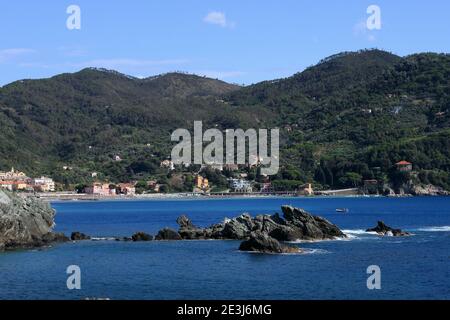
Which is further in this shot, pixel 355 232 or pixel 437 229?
pixel 437 229

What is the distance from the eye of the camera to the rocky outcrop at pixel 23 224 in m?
61.8

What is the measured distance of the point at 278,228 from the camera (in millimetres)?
66125

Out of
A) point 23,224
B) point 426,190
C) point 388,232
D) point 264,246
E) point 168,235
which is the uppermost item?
point 23,224

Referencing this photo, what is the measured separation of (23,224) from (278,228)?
19556 mm

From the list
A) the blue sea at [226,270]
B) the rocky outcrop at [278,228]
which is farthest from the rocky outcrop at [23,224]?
the rocky outcrop at [278,228]

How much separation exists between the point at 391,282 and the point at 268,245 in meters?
15.0

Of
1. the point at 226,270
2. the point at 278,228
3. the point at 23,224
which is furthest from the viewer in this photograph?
the point at 278,228

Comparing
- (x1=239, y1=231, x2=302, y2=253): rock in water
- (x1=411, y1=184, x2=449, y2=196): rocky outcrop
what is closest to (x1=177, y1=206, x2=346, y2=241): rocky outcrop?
(x1=239, y1=231, x2=302, y2=253): rock in water

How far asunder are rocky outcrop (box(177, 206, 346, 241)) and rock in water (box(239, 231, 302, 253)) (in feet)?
12.0

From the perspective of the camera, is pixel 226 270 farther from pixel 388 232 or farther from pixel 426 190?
pixel 426 190

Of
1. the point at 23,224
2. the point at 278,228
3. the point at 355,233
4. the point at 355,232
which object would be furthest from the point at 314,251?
the point at 23,224

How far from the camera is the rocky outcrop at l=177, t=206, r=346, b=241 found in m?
66.5
